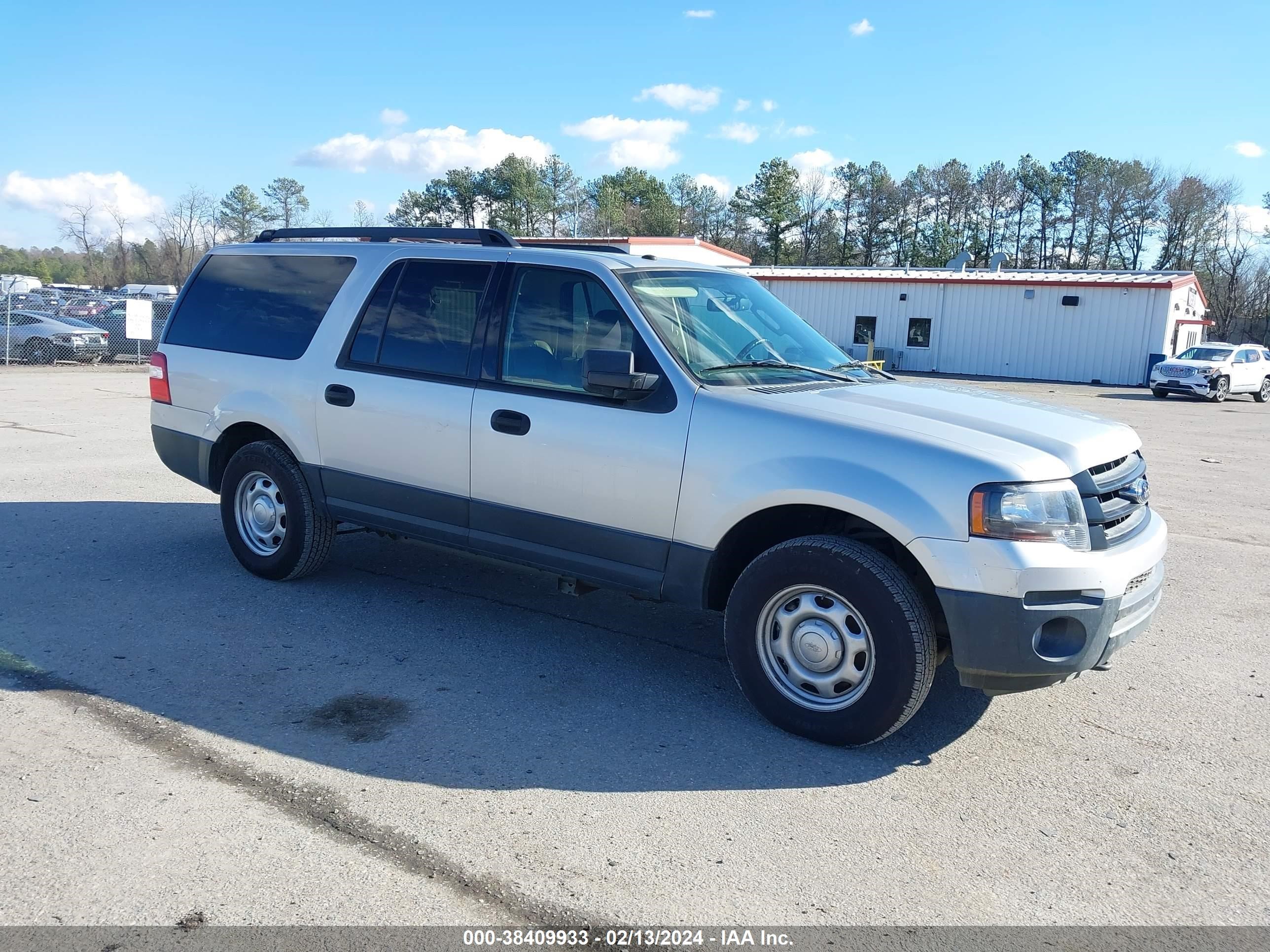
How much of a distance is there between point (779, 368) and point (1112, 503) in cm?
159

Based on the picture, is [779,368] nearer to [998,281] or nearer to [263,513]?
[263,513]

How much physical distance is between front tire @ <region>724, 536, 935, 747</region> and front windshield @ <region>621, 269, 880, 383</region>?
3.25 feet

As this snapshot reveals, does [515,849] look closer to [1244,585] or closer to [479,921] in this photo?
[479,921]

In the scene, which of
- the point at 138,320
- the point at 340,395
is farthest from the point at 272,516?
the point at 138,320

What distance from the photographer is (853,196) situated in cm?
8912

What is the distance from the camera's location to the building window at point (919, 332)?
1587 inches

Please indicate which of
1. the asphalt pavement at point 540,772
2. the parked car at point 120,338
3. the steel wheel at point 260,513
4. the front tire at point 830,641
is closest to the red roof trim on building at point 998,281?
the parked car at point 120,338

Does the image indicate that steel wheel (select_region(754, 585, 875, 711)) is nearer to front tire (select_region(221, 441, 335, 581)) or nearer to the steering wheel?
the steering wheel

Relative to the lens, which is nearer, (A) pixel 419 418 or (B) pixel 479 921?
(B) pixel 479 921

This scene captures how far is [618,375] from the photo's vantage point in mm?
4352

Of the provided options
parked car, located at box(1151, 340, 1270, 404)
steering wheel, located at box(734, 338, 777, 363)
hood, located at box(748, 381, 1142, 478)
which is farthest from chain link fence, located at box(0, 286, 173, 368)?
parked car, located at box(1151, 340, 1270, 404)

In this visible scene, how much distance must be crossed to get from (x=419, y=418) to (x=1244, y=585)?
5710 mm

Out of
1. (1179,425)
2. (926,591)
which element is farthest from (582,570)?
(1179,425)

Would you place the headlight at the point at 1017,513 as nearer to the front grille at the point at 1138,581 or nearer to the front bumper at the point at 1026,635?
the front bumper at the point at 1026,635
